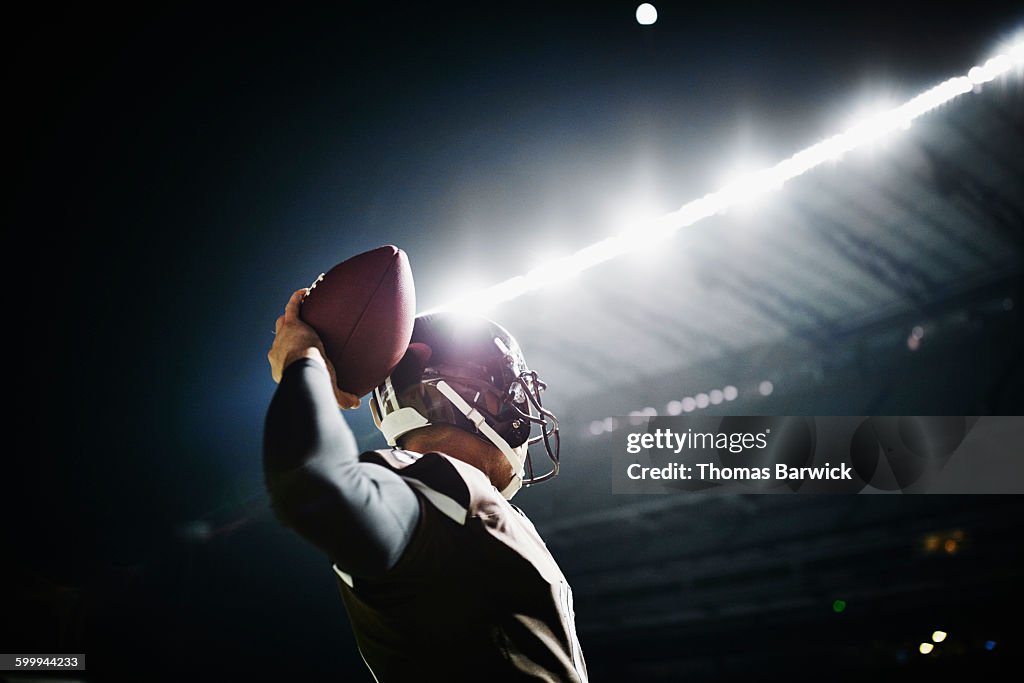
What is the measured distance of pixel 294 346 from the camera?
1155mm

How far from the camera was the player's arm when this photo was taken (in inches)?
37.9

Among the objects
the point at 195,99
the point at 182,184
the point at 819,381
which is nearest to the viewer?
the point at 195,99

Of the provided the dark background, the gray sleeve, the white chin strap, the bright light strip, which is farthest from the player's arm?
the dark background

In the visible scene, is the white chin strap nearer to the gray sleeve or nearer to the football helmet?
the football helmet

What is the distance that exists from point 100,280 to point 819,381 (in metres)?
6.13

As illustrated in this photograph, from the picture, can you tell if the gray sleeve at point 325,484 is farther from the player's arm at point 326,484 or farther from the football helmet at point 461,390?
the football helmet at point 461,390

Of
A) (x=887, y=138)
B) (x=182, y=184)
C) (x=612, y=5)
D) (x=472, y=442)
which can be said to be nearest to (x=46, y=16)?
(x=182, y=184)

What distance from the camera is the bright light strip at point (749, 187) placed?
4191mm

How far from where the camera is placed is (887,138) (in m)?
4.66

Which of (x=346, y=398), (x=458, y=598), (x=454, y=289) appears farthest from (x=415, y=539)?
(x=454, y=289)

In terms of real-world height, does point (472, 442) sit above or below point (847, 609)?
above

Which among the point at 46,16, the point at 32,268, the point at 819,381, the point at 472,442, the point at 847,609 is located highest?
the point at 46,16

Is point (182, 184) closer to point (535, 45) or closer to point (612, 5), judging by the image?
point (535, 45)

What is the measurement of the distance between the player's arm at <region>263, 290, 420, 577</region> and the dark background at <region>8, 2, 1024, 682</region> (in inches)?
130
